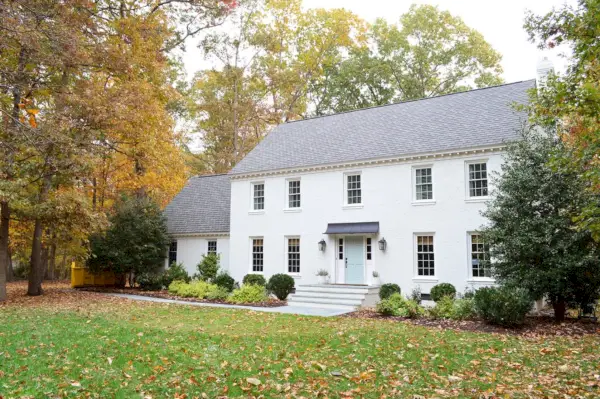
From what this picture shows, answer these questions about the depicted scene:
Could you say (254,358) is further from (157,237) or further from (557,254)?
(157,237)

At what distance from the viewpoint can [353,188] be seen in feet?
68.3

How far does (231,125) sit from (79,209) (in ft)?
69.3

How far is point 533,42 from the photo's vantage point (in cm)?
1047

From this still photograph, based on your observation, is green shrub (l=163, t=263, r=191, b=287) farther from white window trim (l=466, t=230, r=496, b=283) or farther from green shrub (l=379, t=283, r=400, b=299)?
white window trim (l=466, t=230, r=496, b=283)

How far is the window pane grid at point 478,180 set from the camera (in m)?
17.8

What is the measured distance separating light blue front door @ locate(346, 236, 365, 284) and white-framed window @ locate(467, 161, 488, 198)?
4995mm

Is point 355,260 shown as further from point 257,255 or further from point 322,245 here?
point 257,255

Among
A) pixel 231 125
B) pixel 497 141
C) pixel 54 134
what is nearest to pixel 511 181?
pixel 497 141

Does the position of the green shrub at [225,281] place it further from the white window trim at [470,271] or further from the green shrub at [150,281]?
the white window trim at [470,271]

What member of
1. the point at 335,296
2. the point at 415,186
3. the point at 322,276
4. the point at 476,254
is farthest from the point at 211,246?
the point at 476,254

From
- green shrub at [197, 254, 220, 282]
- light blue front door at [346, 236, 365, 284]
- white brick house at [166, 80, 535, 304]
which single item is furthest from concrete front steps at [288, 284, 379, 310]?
green shrub at [197, 254, 220, 282]

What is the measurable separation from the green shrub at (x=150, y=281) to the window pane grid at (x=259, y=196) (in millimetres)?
5957

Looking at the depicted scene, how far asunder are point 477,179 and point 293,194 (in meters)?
8.46

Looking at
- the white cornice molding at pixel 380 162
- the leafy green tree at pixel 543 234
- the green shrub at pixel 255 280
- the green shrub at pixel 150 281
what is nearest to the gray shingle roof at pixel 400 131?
the white cornice molding at pixel 380 162
